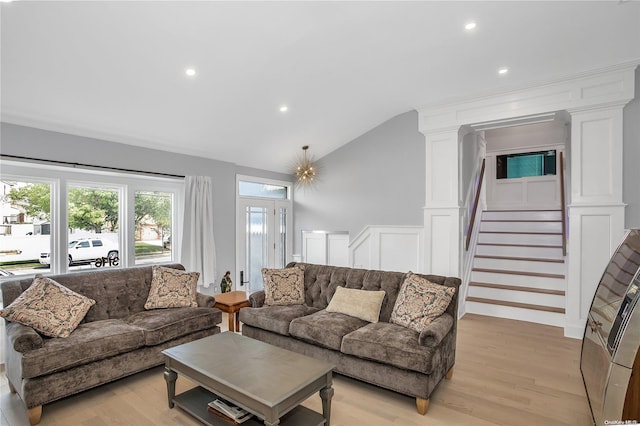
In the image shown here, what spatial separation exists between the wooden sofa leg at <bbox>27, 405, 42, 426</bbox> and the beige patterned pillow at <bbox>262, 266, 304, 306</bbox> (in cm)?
196

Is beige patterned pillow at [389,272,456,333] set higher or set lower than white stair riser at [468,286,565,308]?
higher

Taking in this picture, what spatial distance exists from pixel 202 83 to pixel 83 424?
3.11m

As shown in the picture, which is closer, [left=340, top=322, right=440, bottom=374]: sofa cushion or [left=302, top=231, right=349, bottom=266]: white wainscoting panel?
[left=340, top=322, right=440, bottom=374]: sofa cushion

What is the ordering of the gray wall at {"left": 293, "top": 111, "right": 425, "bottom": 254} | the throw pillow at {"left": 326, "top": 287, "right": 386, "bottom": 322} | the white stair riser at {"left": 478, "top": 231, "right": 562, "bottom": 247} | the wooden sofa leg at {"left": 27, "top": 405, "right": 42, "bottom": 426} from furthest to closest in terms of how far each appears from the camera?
1. the white stair riser at {"left": 478, "top": 231, "right": 562, "bottom": 247}
2. the gray wall at {"left": 293, "top": 111, "right": 425, "bottom": 254}
3. the throw pillow at {"left": 326, "top": 287, "right": 386, "bottom": 322}
4. the wooden sofa leg at {"left": 27, "top": 405, "right": 42, "bottom": 426}

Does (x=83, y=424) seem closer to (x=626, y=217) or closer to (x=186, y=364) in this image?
(x=186, y=364)

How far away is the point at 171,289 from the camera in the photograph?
359cm

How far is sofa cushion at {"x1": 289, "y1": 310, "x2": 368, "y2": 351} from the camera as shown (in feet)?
9.27

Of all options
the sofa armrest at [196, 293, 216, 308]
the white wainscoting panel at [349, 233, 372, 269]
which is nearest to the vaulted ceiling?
the sofa armrest at [196, 293, 216, 308]

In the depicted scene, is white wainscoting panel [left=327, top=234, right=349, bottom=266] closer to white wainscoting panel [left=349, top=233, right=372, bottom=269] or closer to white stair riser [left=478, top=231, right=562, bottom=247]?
white wainscoting panel [left=349, top=233, right=372, bottom=269]

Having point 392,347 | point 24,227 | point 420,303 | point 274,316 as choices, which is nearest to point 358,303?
point 420,303

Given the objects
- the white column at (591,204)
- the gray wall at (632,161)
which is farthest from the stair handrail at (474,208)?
the gray wall at (632,161)

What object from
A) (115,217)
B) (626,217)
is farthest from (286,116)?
(626,217)

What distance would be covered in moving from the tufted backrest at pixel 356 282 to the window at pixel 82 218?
230 centimetres

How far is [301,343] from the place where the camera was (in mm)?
3059
